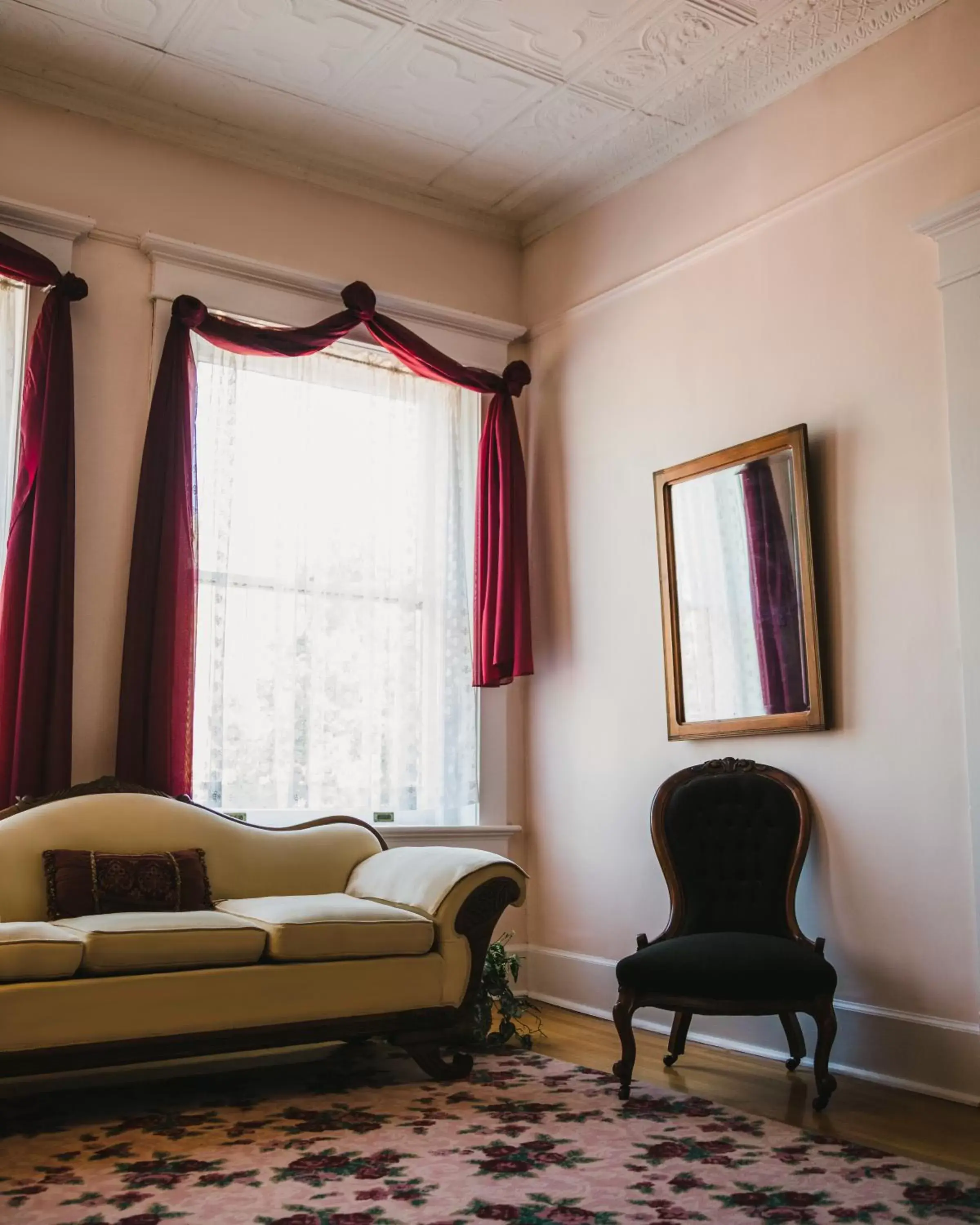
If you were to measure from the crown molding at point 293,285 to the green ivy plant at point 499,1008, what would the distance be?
277 cm

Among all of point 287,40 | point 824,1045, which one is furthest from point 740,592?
point 287,40

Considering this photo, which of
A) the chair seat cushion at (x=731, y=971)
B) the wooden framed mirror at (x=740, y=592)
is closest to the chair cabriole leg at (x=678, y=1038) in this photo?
the chair seat cushion at (x=731, y=971)

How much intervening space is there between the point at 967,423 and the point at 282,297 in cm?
280

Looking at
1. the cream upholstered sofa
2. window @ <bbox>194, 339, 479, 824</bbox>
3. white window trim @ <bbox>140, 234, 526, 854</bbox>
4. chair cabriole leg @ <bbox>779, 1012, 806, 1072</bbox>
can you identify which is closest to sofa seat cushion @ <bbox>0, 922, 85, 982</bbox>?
the cream upholstered sofa

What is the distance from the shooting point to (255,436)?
4750mm

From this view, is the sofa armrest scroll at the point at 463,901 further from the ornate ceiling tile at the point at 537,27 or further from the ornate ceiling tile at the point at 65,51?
the ornate ceiling tile at the point at 65,51

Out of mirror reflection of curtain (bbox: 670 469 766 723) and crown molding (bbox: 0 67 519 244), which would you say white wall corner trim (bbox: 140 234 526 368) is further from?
mirror reflection of curtain (bbox: 670 469 766 723)

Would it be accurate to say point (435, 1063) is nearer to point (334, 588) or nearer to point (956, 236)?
point (334, 588)

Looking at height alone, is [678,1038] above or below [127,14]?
below

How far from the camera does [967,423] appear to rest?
353 cm

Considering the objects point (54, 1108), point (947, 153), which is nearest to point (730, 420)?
point (947, 153)

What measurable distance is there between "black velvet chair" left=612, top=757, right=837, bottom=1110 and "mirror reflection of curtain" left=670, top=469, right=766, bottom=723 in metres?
0.31

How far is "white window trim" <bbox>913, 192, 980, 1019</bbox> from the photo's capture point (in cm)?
343

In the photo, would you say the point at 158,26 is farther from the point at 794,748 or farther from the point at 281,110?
the point at 794,748
